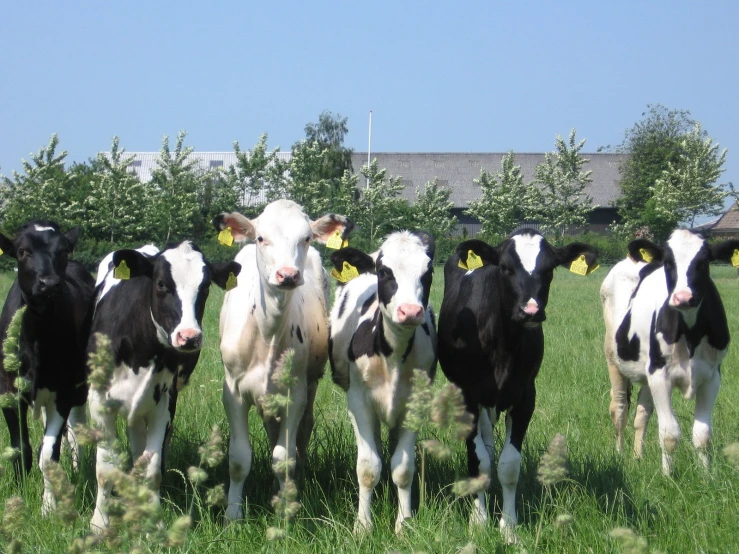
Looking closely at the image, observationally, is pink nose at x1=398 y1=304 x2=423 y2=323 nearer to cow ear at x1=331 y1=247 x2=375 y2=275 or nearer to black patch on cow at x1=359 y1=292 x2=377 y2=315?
cow ear at x1=331 y1=247 x2=375 y2=275

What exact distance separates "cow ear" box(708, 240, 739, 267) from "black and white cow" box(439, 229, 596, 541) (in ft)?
4.61

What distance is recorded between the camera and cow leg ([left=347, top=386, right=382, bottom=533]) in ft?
21.1

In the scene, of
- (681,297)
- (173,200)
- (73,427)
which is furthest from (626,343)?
(173,200)

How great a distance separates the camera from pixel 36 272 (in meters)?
6.88

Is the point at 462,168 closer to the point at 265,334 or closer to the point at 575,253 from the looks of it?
the point at 575,253

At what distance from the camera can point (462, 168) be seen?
85.3m

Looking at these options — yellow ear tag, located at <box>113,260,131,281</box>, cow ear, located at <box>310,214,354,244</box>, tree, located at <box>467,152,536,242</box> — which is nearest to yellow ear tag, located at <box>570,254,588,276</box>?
cow ear, located at <box>310,214,354,244</box>

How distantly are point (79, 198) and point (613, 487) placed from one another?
53373mm

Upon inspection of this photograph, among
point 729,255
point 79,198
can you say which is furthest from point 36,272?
point 79,198

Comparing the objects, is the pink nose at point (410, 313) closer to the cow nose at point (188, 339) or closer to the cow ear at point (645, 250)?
the cow nose at point (188, 339)

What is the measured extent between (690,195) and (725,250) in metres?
53.4

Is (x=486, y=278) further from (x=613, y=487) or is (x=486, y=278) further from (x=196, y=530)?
(x=196, y=530)

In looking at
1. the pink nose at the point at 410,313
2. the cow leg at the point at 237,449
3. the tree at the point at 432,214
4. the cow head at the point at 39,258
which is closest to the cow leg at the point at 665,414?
the pink nose at the point at 410,313

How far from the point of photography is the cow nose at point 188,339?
5.84 m
